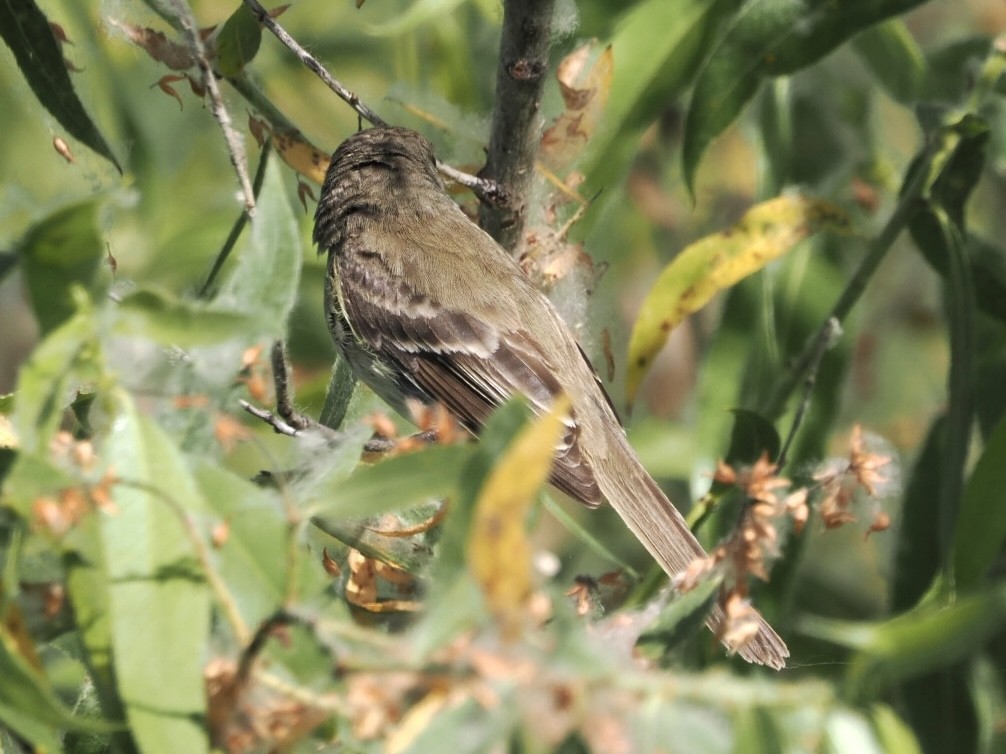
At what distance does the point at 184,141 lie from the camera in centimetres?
544

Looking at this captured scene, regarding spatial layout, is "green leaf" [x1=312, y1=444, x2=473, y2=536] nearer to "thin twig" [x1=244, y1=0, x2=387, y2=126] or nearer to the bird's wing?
"thin twig" [x1=244, y1=0, x2=387, y2=126]

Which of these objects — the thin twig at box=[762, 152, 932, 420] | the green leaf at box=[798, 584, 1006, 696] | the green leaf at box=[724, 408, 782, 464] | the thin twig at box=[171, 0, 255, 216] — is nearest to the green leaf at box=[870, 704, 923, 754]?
the green leaf at box=[798, 584, 1006, 696]

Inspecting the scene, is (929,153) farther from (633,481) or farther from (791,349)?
(633,481)

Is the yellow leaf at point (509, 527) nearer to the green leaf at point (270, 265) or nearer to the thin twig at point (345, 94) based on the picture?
the green leaf at point (270, 265)

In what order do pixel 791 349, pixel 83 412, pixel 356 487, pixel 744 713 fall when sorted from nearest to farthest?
pixel 744 713 → pixel 356 487 → pixel 83 412 → pixel 791 349

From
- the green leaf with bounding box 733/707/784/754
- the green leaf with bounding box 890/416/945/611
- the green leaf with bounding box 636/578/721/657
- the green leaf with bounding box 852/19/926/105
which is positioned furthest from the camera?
the green leaf with bounding box 852/19/926/105

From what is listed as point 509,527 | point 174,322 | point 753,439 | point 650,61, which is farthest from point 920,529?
point 174,322

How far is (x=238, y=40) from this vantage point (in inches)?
121

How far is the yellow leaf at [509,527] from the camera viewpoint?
1.54m

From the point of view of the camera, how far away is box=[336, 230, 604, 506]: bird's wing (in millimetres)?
3926

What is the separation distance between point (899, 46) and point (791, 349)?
1.07m

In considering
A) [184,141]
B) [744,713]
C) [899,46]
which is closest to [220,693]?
[744,713]

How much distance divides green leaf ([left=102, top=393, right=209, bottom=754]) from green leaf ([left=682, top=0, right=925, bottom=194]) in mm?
2000

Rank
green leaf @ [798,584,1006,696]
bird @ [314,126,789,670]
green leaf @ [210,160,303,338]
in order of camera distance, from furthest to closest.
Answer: bird @ [314,126,789,670], green leaf @ [210,160,303,338], green leaf @ [798,584,1006,696]
